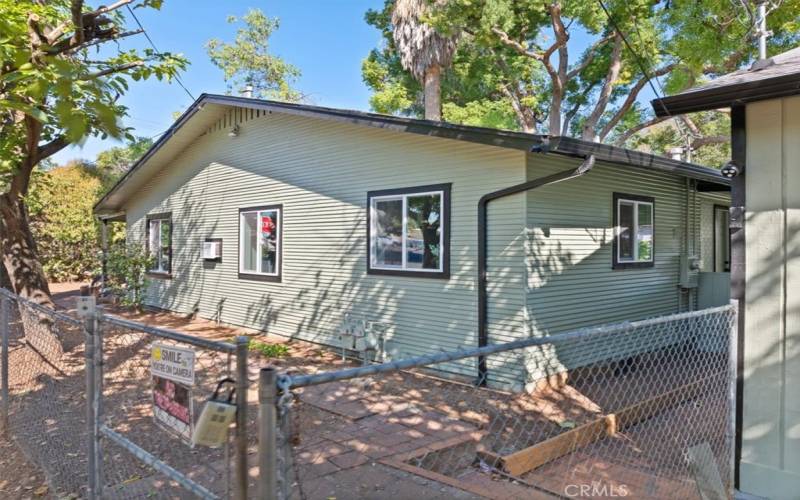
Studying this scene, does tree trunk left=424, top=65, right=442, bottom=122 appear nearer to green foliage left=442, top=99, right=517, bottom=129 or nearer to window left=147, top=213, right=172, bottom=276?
green foliage left=442, top=99, right=517, bottom=129

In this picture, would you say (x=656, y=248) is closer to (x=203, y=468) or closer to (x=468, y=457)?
(x=468, y=457)

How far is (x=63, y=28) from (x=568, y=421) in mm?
6194

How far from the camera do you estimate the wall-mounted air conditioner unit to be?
11234 millimetres

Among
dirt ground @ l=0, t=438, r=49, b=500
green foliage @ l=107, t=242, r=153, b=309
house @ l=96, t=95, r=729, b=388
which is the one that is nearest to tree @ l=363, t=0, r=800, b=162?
house @ l=96, t=95, r=729, b=388

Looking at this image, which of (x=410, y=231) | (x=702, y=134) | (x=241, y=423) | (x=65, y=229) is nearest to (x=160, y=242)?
(x=65, y=229)

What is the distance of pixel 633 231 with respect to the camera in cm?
819

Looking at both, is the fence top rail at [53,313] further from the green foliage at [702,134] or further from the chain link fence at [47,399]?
the green foliage at [702,134]

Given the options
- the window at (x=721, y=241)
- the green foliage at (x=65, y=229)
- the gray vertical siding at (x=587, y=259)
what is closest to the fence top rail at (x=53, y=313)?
the gray vertical siding at (x=587, y=259)

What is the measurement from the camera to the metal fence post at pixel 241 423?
1.77 metres

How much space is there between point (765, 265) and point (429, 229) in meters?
4.33

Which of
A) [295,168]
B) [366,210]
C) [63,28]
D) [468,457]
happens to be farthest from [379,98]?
[468,457]

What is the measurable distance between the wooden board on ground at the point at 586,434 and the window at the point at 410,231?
105 inches

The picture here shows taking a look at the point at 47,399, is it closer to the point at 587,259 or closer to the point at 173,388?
the point at 173,388

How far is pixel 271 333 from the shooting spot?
9938 mm
